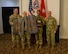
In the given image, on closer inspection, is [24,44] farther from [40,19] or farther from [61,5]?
[61,5]

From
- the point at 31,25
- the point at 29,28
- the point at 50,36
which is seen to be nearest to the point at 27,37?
the point at 29,28

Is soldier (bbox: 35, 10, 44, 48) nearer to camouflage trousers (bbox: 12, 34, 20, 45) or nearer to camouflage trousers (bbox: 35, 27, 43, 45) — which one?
camouflage trousers (bbox: 35, 27, 43, 45)

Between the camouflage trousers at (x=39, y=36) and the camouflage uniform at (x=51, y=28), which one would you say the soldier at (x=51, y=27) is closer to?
the camouflage uniform at (x=51, y=28)

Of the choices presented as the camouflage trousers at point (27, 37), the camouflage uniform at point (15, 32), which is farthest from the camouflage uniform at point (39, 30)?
the camouflage uniform at point (15, 32)

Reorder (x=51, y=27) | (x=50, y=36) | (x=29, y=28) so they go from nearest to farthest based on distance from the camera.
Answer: (x=29, y=28)
(x=51, y=27)
(x=50, y=36)

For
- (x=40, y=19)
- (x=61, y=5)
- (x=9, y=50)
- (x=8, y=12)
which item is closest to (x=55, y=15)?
(x=61, y=5)

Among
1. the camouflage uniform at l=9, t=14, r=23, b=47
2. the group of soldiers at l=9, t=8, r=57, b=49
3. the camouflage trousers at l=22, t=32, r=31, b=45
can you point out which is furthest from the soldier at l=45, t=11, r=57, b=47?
the camouflage uniform at l=9, t=14, r=23, b=47

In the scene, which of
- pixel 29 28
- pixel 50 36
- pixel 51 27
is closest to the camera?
pixel 29 28

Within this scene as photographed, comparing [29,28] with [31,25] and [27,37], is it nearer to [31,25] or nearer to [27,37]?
[31,25]

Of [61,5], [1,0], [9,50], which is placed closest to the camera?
[9,50]

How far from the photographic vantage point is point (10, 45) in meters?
5.79

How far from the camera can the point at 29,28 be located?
5.20 metres

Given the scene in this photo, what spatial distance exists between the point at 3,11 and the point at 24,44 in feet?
10.8

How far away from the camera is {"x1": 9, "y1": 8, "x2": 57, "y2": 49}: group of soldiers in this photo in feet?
17.1
